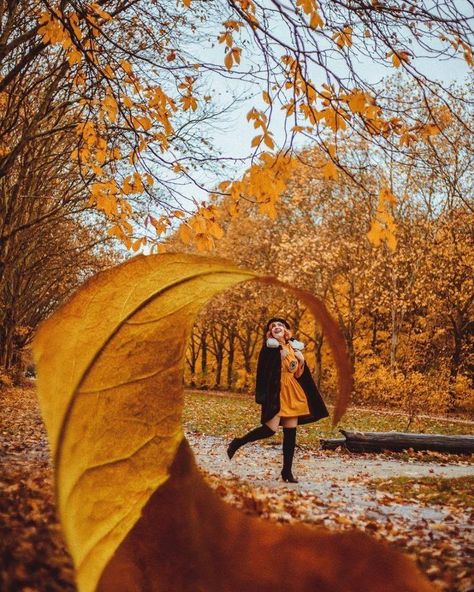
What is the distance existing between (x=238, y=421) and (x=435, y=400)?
6.48m

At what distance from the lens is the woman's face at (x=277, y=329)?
22.5 feet

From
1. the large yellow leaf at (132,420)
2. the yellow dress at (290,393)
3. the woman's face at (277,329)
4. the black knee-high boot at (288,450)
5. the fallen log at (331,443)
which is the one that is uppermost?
the woman's face at (277,329)

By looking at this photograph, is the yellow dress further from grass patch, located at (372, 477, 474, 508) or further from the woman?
grass patch, located at (372, 477, 474, 508)

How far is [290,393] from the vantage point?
279 inches

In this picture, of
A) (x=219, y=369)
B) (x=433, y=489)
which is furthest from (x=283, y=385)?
(x=219, y=369)

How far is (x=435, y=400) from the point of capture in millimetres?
16562

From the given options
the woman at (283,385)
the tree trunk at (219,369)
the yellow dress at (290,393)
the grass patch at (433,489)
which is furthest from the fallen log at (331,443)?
the tree trunk at (219,369)

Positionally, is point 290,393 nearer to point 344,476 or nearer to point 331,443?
point 344,476

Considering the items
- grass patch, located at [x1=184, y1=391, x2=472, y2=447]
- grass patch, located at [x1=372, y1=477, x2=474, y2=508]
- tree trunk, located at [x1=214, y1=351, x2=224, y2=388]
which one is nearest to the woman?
grass patch, located at [x1=372, y1=477, x2=474, y2=508]

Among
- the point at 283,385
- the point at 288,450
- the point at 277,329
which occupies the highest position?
the point at 277,329

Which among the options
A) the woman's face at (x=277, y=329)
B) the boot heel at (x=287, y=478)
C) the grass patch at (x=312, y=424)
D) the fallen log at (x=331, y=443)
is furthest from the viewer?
the grass patch at (x=312, y=424)

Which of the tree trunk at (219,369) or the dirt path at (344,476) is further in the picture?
the tree trunk at (219,369)

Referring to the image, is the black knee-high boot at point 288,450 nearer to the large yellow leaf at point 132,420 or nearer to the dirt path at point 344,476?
the dirt path at point 344,476

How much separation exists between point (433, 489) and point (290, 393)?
2.85m
